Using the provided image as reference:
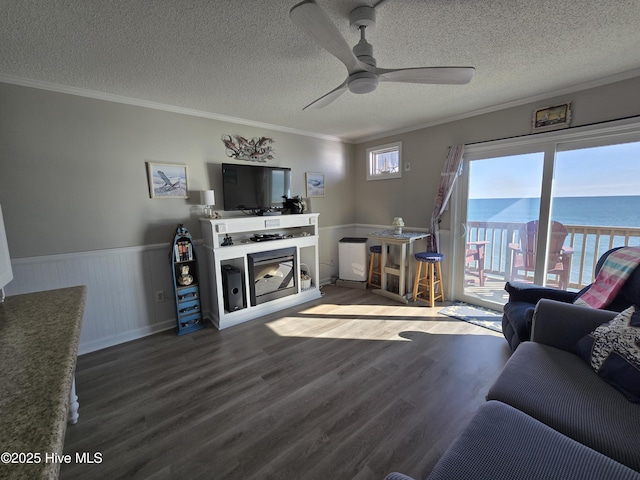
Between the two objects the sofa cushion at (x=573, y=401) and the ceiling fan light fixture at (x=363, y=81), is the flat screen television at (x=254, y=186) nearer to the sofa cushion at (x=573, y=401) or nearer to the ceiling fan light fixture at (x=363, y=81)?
the ceiling fan light fixture at (x=363, y=81)

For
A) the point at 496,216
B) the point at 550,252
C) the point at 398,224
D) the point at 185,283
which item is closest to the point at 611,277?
the point at 550,252

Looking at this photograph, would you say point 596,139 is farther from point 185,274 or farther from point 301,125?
point 185,274

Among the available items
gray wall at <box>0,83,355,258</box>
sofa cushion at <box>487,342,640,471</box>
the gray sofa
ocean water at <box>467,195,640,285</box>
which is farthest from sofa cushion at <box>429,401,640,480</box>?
gray wall at <box>0,83,355,258</box>

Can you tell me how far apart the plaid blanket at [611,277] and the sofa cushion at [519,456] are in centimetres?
123

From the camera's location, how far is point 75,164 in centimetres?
247

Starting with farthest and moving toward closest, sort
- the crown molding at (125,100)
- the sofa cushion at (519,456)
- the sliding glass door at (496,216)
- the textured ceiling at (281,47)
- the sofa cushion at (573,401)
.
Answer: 1. the sliding glass door at (496,216)
2. the crown molding at (125,100)
3. the textured ceiling at (281,47)
4. the sofa cushion at (573,401)
5. the sofa cushion at (519,456)

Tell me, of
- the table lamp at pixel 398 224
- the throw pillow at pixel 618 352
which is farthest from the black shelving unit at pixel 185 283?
the throw pillow at pixel 618 352

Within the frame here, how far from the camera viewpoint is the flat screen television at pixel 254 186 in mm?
3252

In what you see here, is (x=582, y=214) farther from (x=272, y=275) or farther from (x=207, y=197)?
Result: (x=207, y=197)

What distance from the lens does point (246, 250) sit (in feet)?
10.5

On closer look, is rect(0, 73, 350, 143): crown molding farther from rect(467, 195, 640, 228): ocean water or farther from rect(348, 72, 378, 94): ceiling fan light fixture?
rect(467, 195, 640, 228): ocean water

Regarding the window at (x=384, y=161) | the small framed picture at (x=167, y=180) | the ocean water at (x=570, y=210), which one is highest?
the window at (x=384, y=161)

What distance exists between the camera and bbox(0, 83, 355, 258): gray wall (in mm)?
2248

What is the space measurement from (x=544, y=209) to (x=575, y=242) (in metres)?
0.44
